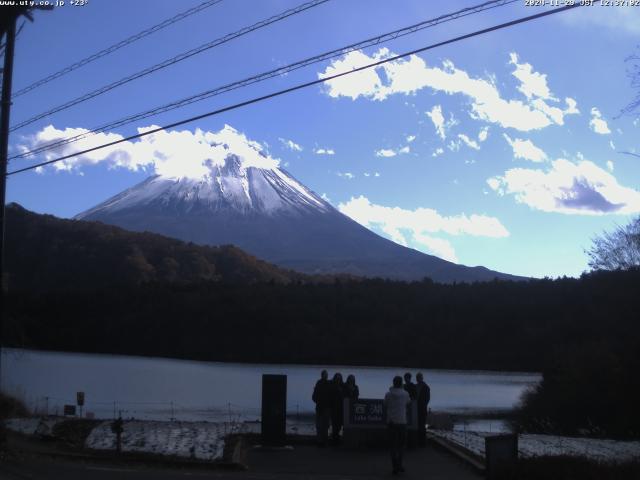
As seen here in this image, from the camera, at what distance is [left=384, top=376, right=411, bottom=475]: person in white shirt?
12.2m

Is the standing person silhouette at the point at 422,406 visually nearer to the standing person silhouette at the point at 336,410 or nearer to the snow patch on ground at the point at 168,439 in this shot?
the standing person silhouette at the point at 336,410

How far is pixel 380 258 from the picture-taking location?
17025 centimetres

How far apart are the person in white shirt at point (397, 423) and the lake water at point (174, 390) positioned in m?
16.2

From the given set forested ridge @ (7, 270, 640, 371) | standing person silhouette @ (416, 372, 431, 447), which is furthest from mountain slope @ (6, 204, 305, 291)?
standing person silhouette @ (416, 372, 431, 447)

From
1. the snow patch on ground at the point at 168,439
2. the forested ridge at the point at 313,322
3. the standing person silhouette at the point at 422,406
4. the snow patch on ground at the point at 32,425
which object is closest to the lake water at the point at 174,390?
the snow patch on ground at the point at 32,425

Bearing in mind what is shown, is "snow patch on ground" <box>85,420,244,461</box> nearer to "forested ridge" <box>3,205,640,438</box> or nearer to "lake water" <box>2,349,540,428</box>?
"lake water" <box>2,349,540,428</box>

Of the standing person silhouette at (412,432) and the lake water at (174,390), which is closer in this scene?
the standing person silhouette at (412,432)

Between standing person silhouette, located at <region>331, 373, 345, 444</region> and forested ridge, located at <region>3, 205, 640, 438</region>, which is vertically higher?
forested ridge, located at <region>3, 205, 640, 438</region>

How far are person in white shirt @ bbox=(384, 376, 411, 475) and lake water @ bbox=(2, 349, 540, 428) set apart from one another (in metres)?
16.2

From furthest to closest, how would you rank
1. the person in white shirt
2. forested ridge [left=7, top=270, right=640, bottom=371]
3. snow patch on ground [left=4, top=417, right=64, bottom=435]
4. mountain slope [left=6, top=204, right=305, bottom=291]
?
mountain slope [left=6, top=204, right=305, bottom=291]
forested ridge [left=7, top=270, right=640, bottom=371]
snow patch on ground [left=4, top=417, right=64, bottom=435]
the person in white shirt

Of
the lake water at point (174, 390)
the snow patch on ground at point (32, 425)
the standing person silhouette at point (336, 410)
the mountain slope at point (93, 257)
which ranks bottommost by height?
the lake water at point (174, 390)

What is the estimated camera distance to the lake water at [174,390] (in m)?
32.5

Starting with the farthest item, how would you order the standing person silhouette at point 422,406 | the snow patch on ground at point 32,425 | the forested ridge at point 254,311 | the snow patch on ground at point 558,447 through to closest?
the forested ridge at point 254,311, the snow patch on ground at point 32,425, the standing person silhouette at point 422,406, the snow patch on ground at point 558,447

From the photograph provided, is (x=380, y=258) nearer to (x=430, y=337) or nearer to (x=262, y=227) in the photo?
(x=262, y=227)
